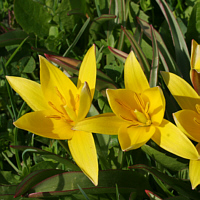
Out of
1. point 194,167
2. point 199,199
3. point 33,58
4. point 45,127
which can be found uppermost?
point 33,58

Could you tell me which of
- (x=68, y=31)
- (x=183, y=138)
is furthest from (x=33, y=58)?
(x=183, y=138)

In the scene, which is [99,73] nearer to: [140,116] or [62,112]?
[62,112]

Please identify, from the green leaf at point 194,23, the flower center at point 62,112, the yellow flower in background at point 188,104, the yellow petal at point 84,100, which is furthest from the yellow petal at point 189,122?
the green leaf at point 194,23

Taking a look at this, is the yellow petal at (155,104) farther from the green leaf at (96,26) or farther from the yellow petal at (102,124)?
the green leaf at (96,26)

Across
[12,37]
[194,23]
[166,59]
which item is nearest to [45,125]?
[166,59]

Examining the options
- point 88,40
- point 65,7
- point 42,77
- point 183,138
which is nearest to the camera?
point 183,138

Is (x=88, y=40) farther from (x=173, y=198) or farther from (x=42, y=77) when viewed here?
(x=173, y=198)
